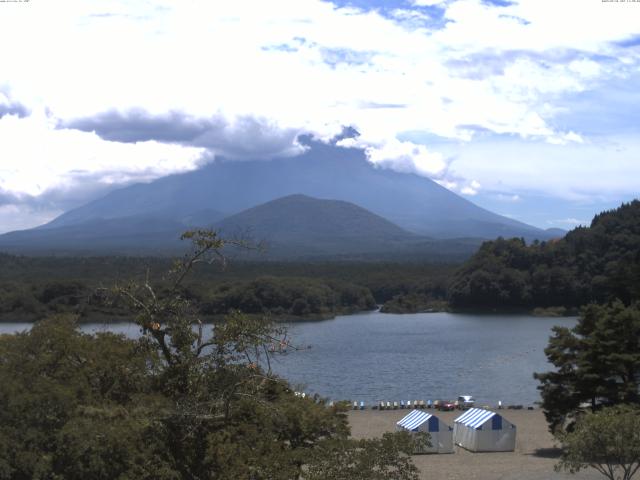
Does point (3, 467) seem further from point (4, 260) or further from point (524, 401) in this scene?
point (4, 260)

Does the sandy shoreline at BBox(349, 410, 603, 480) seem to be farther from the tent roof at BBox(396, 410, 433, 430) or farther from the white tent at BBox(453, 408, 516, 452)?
the tent roof at BBox(396, 410, 433, 430)

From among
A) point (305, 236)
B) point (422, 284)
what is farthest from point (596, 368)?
point (305, 236)

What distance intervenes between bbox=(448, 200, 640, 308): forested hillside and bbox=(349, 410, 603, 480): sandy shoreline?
1611 inches

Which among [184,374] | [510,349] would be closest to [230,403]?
[184,374]

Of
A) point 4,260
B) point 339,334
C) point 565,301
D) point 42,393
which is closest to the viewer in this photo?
point 42,393

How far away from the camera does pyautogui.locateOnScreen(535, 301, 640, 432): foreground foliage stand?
1877 centimetres

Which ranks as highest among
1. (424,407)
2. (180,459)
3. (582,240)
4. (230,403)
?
(582,240)

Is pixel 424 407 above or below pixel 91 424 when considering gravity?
below

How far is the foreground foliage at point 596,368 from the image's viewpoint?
18.8 metres

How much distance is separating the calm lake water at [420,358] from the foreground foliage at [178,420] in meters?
12.0

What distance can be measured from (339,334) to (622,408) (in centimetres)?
3664

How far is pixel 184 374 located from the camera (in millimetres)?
9383

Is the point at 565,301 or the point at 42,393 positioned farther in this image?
the point at 565,301

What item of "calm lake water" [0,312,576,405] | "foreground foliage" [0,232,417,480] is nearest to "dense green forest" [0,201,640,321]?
"calm lake water" [0,312,576,405]
